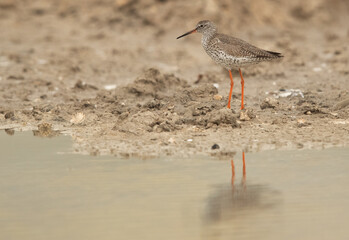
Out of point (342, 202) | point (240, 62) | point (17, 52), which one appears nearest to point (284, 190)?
point (342, 202)

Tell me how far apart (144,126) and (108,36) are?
303 inches

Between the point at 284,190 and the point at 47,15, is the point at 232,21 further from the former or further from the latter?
the point at 284,190

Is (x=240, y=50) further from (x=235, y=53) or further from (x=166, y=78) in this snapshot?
(x=166, y=78)

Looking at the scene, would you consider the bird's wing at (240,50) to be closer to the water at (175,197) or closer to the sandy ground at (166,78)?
the sandy ground at (166,78)

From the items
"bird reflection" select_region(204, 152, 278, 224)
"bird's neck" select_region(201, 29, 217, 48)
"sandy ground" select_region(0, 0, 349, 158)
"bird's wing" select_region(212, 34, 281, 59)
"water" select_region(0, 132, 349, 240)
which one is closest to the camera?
"water" select_region(0, 132, 349, 240)

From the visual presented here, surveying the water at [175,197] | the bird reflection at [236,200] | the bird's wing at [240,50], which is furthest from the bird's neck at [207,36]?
the bird reflection at [236,200]

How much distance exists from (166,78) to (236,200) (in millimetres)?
5125

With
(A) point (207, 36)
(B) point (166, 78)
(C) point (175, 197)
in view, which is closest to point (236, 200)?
(C) point (175, 197)

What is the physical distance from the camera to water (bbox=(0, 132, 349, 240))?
16.2 ft

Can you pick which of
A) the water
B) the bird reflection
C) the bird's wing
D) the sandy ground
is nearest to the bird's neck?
the bird's wing

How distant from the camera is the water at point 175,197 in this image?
4.93 metres

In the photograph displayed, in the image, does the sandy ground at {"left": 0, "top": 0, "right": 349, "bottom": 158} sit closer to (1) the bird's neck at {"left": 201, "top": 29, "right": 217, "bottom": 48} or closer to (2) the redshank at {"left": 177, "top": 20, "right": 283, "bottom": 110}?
(2) the redshank at {"left": 177, "top": 20, "right": 283, "bottom": 110}

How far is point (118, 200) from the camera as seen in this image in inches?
222

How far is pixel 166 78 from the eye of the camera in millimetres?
10508
